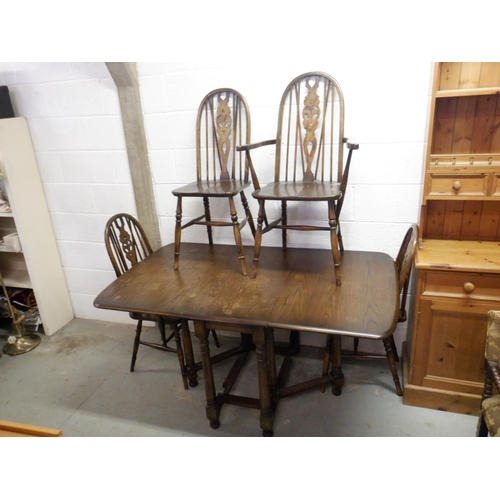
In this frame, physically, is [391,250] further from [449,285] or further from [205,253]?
[205,253]

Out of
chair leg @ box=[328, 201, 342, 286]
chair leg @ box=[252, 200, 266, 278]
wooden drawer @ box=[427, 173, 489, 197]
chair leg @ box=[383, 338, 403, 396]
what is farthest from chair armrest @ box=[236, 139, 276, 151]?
chair leg @ box=[383, 338, 403, 396]

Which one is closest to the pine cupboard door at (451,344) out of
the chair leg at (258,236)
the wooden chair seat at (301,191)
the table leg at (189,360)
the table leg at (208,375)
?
the wooden chair seat at (301,191)

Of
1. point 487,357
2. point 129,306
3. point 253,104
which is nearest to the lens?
point 487,357

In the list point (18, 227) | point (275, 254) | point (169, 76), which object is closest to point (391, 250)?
point (275, 254)

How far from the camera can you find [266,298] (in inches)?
64.7

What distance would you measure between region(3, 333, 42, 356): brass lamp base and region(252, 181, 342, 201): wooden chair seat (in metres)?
1.98

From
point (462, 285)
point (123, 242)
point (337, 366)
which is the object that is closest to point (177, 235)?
point (123, 242)

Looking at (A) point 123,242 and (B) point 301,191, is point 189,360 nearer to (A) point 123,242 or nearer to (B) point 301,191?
(A) point 123,242

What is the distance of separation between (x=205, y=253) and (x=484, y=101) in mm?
1589

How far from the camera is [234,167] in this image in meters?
2.20

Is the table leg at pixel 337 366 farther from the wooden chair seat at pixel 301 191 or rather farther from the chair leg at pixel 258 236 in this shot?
the wooden chair seat at pixel 301 191

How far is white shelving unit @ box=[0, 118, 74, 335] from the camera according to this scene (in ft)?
8.13

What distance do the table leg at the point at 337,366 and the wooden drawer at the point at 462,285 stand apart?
1.55ft

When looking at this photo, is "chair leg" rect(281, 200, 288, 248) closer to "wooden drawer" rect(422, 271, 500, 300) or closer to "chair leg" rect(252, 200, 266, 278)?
"chair leg" rect(252, 200, 266, 278)
